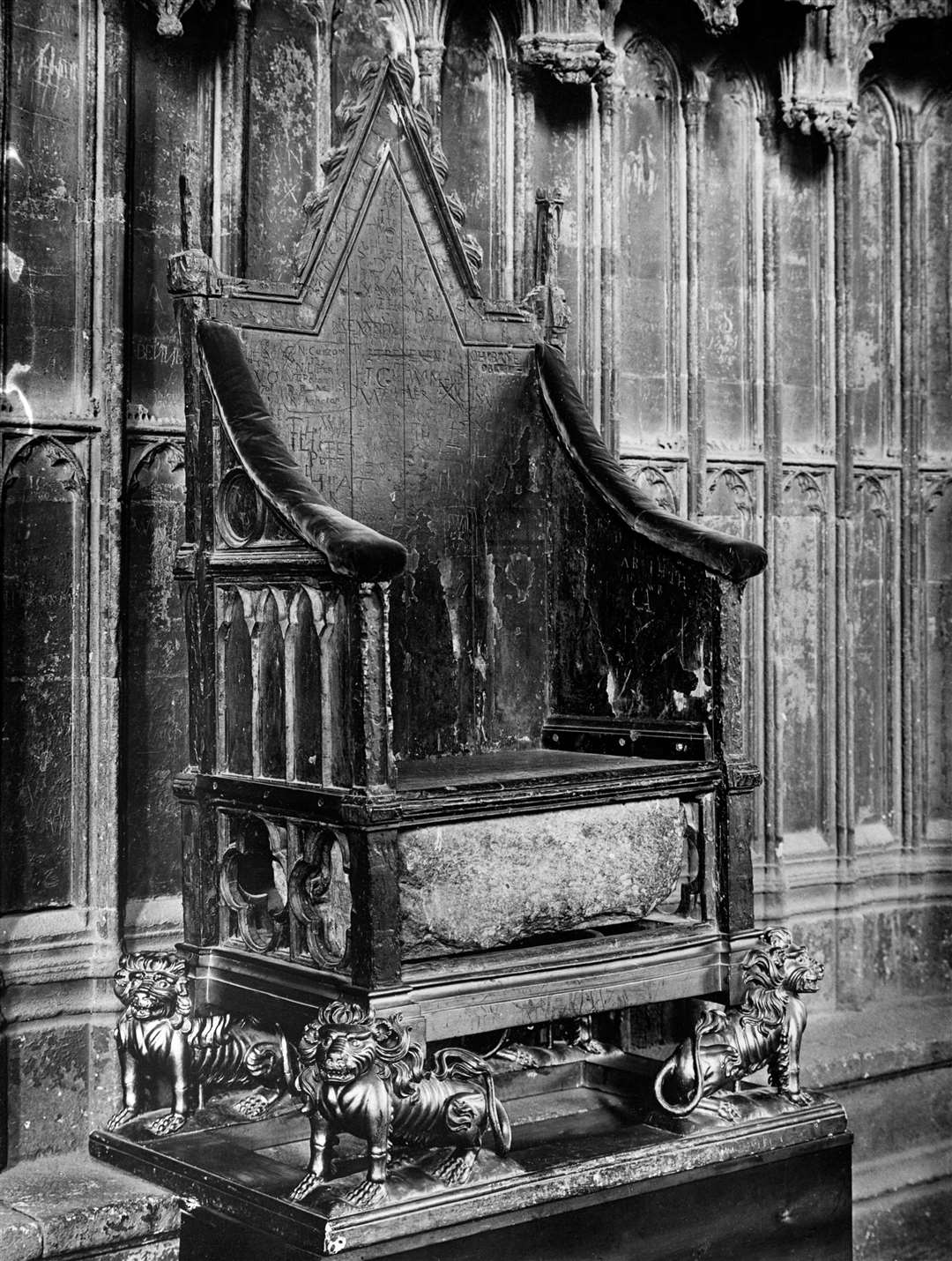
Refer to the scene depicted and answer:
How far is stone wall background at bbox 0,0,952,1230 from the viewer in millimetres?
4793

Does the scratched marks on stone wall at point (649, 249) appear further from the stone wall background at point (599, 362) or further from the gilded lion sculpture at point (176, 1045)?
the gilded lion sculpture at point (176, 1045)

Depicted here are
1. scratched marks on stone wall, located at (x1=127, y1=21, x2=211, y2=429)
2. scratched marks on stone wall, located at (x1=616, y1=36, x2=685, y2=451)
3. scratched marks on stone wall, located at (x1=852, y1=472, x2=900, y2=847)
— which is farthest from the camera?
scratched marks on stone wall, located at (x1=852, y1=472, x2=900, y2=847)

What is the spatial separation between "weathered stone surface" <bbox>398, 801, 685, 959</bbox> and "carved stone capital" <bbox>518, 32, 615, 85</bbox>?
2615 millimetres

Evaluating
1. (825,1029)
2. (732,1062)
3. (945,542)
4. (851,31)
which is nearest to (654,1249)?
(732,1062)

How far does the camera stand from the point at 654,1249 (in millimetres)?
4234

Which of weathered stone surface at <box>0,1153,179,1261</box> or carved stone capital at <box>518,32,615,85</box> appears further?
carved stone capital at <box>518,32,615,85</box>

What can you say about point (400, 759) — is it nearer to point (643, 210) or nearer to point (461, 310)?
point (461, 310)

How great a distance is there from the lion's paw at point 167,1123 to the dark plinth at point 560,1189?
0.09 feet

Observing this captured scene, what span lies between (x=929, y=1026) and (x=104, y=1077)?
3054 mm

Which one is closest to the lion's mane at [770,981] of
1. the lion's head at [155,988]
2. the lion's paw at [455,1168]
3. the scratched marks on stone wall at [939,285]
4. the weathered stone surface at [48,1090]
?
the lion's paw at [455,1168]

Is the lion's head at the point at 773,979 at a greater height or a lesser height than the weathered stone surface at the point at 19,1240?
greater

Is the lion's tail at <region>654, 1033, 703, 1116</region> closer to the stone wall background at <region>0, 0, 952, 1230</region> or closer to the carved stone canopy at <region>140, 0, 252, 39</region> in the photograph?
the stone wall background at <region>0, 0, 952, 1230</region>

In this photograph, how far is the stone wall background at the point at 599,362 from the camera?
479 centimetres

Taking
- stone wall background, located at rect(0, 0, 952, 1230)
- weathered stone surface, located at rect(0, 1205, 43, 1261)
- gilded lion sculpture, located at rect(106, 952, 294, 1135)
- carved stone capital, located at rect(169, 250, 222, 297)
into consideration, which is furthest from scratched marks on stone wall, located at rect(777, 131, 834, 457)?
weathered stone surface, located at rect(0, 1205, 43, 1261)
